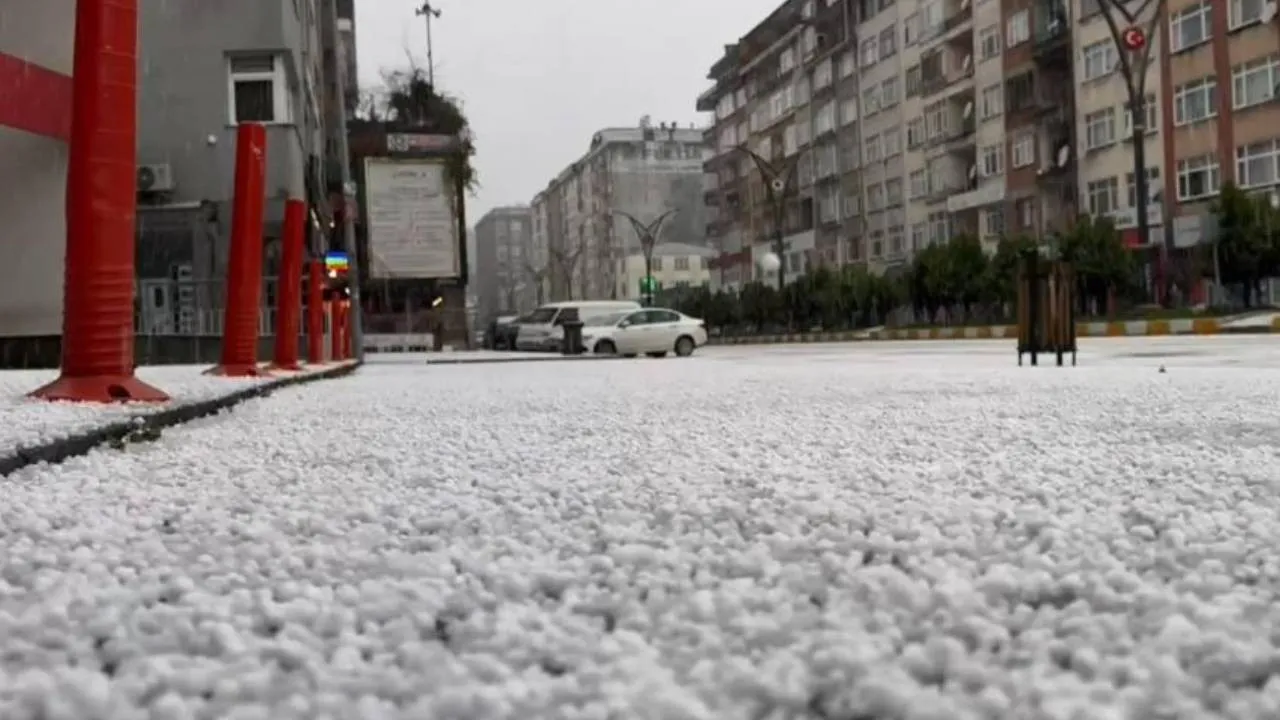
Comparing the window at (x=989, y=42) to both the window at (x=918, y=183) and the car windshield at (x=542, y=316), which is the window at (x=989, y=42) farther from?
the car windshield at (x=542, y=316)

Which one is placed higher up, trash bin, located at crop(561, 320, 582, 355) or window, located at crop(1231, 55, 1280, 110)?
window, located at crop(1231, 55, 1280, 110)

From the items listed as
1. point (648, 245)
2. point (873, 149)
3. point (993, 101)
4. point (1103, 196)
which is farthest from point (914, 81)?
point (648, 245)

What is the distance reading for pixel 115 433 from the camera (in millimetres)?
4797

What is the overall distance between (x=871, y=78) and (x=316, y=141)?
112 feet

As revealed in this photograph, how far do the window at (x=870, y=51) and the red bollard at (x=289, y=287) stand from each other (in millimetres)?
51346

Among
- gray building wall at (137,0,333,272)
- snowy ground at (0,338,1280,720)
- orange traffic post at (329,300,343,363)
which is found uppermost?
gray building wall at (137,0,333,272)

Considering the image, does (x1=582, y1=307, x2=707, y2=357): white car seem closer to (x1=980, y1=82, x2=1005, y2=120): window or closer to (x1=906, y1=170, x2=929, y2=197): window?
(x1=980, y1=82, x2=1005, y2=120): window

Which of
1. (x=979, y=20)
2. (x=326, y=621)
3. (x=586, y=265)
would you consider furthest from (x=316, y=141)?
(x=586, y=265)

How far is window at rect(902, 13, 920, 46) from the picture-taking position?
2258 inches

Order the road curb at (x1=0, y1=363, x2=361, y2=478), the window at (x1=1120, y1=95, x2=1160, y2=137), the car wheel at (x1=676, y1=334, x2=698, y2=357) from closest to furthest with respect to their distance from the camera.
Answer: the road curb at (x1=0, y1=363, x2=361, y2=478), the car wheel at (x1=676, y1=334, x2=698, y2=357), the window at (x1=1120, y1=95, x2=1160, y2=137)

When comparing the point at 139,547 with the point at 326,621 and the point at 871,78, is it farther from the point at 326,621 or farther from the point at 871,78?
the point at 871,78

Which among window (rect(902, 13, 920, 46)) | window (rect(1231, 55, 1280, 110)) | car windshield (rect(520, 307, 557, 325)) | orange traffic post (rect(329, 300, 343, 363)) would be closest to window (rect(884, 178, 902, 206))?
window (rect(902, 13, 920, 46))

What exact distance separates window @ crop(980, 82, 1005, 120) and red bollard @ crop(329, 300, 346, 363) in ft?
108

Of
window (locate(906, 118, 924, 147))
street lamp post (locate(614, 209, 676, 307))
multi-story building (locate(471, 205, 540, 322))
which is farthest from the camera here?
multi-story building (locate(471, 205, 540, 322))
